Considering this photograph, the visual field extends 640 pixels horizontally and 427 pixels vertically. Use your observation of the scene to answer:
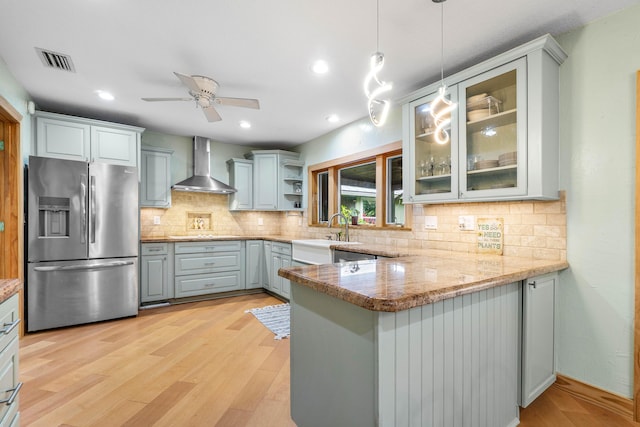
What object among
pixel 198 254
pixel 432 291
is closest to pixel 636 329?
pixel 432 291

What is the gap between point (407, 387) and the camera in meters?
1.12

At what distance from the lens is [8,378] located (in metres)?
1.24

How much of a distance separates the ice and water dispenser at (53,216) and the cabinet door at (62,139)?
1.80ft

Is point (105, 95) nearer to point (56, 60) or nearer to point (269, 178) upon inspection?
point (56, 60)

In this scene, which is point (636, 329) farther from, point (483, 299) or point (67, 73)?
point (67, 73)

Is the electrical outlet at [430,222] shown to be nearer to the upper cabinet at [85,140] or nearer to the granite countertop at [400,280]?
the granite countertop at [400,280]

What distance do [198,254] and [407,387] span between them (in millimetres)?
3677

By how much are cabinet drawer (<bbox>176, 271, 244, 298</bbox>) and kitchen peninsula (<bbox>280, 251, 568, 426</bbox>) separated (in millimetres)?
3043

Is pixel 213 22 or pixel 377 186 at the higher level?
pixel 213 22

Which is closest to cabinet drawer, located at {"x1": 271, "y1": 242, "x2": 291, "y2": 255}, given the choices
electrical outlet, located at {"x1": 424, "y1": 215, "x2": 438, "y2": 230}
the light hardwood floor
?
the light hardwood floor

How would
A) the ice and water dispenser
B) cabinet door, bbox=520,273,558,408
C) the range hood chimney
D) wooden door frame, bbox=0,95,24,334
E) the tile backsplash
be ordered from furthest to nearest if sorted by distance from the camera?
the range hood chimney, the ice and water dispenser, wooden door frame, bbox=0,95,24,334, the tile backsplash, cabinet door, bbox=520,273,558,408

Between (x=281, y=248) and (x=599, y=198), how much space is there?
10.9 feet

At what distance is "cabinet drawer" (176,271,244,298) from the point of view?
4.08 meters

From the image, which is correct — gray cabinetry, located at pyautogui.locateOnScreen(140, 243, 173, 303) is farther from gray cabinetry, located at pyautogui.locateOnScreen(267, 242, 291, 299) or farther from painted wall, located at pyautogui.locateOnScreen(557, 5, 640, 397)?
painted wall, located at pyautogui.locateOnScreen(557, 5, 640, 397)
